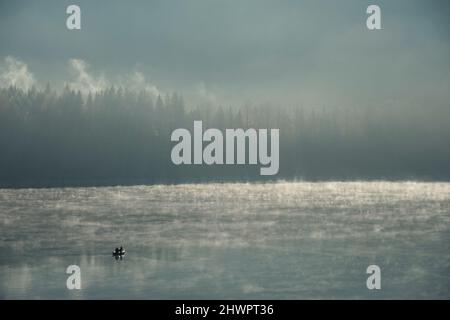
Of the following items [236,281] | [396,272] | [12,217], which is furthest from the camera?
[12,217]

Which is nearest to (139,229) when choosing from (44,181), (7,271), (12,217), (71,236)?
(71,236)

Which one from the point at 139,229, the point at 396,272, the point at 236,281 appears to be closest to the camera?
the point at 236,281

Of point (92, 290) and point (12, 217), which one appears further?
point (12, 217)

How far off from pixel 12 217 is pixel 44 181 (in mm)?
122769

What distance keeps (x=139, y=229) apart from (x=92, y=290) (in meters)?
30.9

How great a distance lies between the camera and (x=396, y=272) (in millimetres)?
33906

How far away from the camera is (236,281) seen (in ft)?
103
